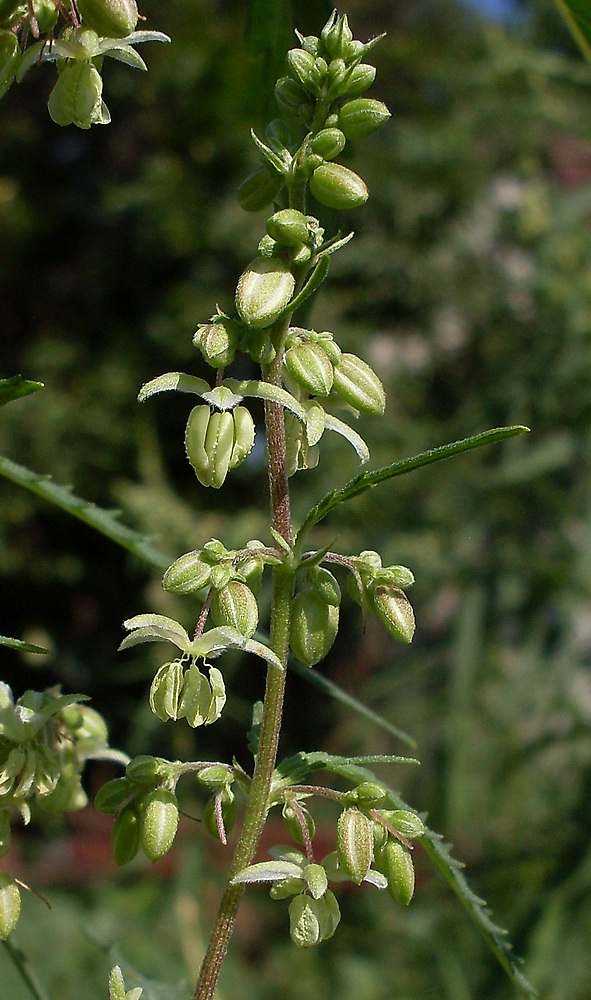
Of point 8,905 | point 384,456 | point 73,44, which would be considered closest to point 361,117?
point 73,44

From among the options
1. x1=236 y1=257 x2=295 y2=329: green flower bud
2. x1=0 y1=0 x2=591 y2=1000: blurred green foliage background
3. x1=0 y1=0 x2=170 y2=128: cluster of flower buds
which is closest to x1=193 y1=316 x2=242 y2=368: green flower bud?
x1=236 y1=257 x2=295 y2=329: green flower bud

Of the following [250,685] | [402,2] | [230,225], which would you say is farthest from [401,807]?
[402,2]

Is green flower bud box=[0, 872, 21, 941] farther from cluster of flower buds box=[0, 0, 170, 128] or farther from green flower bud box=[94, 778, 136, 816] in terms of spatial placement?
cluster of flower buds box=[0, 0, 170, 128]

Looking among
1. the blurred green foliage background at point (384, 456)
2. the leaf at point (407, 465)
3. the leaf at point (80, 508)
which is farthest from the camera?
the blurred green foliage background at point (384, 456)

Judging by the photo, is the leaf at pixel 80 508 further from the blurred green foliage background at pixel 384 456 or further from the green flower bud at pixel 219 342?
the blurred green foliage background at pixel 384 456

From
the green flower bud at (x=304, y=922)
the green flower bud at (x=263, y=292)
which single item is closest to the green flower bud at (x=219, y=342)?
the green flower bud at (x=263, y=292)

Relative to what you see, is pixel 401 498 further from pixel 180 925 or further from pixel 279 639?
pixel 279 639
